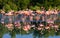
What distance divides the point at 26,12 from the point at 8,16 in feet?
2.63

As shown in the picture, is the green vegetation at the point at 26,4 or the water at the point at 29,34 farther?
the green vegetation at the point at 26,4

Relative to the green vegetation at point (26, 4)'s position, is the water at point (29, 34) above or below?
above

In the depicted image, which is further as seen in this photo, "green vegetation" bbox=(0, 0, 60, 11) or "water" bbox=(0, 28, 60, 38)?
"green vegetation" bbox=(0, 0, 60, 11)

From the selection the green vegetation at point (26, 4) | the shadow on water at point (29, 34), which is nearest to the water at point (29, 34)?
the shadow on water at point (29, 34)

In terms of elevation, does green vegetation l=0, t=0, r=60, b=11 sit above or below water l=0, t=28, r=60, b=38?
below

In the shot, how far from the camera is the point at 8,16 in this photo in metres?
11.7

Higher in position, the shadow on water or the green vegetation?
the shadow on water

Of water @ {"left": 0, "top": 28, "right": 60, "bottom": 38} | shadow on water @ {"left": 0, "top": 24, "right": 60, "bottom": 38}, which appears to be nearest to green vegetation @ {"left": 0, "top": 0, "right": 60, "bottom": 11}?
shadow on water @ {"left": 0, "top": 24, "right": 60, "bottom": 38}

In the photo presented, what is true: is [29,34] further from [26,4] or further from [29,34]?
[26,4]

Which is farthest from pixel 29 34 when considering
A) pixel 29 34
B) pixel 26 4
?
pixel 26 4

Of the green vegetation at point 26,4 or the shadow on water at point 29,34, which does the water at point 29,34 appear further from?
the green vegetation at point 26,4

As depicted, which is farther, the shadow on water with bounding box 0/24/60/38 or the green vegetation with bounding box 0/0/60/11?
the green vegetation with bounding box 0/0/60/11

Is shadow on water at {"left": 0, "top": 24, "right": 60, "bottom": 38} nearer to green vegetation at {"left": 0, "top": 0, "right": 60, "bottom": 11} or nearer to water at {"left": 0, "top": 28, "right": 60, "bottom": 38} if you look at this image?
water at {"left": 0, "top": 28, "right": 60, "bottom": 38}

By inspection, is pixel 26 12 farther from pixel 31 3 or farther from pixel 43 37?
pixel 43 37
